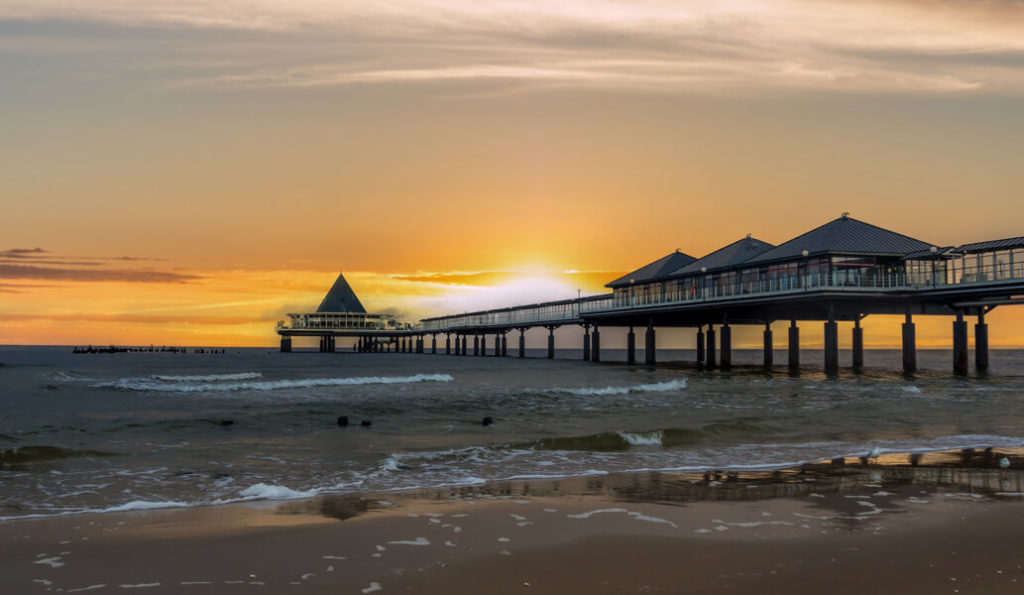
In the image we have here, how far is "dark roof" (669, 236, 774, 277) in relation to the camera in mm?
68125

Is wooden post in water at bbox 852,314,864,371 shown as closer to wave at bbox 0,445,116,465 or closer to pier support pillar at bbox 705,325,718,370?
pier support pillar at bbox 705,325,718,370

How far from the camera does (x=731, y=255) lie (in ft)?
226

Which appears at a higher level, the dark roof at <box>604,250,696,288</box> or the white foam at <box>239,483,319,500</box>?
the dark roof at <box>604,250,696,288</box>

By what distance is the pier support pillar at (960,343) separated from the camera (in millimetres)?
51844

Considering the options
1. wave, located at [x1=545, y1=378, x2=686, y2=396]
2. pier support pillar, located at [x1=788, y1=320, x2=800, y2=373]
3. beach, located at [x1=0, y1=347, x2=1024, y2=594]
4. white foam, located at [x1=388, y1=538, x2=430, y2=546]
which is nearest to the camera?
beach, located at [x1=0, y1=347, x2=1024, y2=594]

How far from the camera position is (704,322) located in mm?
79062

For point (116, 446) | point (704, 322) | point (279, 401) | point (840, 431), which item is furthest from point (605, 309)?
point (116, 446)

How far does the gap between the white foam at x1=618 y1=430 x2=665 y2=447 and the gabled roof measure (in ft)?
489

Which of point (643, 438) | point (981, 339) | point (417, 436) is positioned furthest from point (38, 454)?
point (981, 339)

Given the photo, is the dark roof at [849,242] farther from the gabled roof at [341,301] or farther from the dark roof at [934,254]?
the gabled roof at [341,301]

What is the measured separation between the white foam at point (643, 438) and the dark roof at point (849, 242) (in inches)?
1534

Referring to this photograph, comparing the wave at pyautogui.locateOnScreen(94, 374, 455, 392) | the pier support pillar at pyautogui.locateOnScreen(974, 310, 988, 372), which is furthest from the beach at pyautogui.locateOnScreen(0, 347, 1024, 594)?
the pier support pillar at pyautogui.locateOnScreen(974, 310, 988, 372)

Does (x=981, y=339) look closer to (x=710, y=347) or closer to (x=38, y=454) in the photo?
(x=710, y=347)

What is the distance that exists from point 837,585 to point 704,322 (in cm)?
7418
